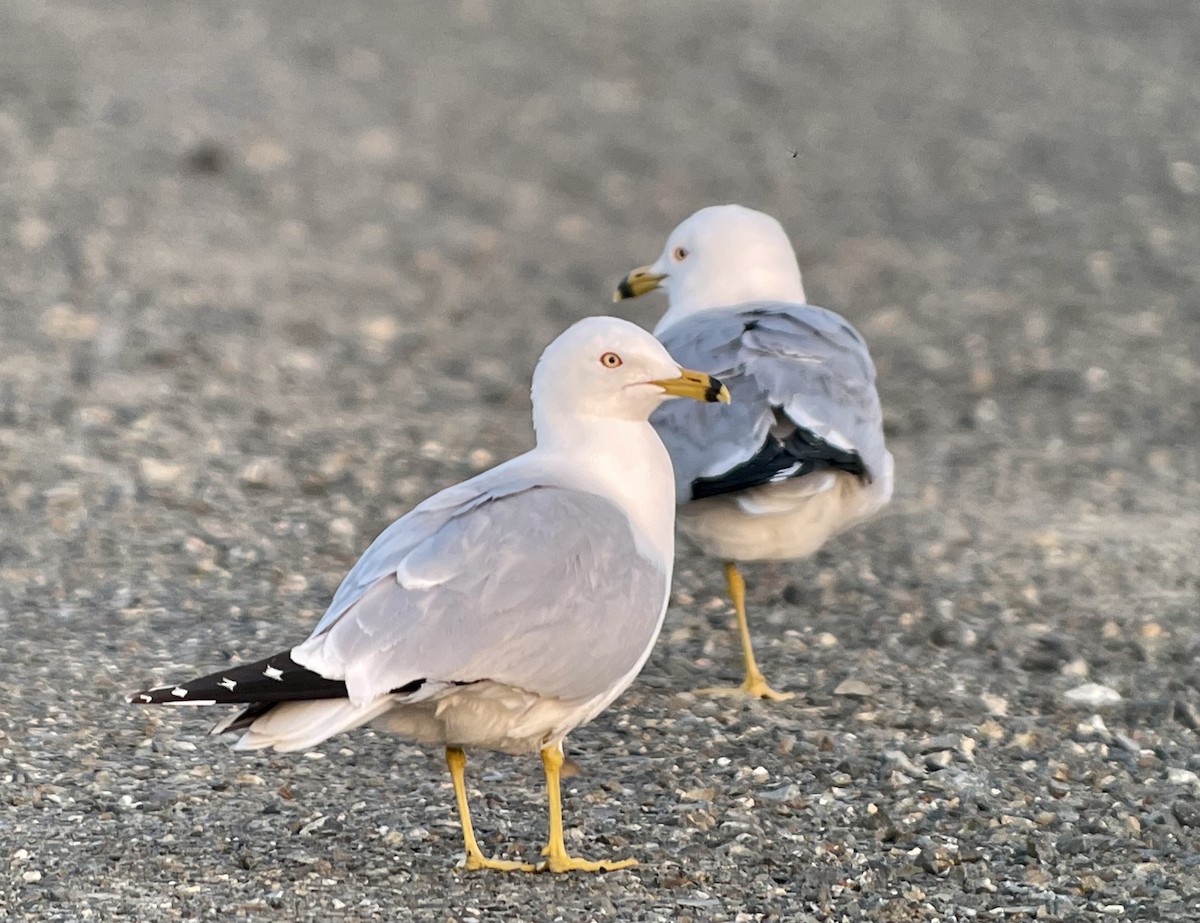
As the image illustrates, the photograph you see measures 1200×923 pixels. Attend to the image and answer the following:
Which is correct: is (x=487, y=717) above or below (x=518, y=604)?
below

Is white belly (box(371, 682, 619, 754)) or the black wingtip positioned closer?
the black wingtip

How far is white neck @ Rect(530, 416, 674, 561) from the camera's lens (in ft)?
14.3

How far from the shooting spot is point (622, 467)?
440cm

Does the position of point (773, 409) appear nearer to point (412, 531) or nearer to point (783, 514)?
point (783, 514)

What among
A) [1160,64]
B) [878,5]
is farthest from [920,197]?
[878,5]

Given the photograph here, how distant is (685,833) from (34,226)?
22.1ft

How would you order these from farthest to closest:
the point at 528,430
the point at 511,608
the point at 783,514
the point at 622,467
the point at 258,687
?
the point at 528,430
the point at 783,514
the point at 622,467
the point at 511,608
the point at 258,687

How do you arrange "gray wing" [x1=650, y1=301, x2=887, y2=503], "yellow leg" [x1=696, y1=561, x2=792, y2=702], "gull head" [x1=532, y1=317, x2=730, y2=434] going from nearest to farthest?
"gull head" [x1=532, y1=317, x2=730, y2=434] < "gray wing" [x1=650, y1=301, x2=887, y2=503] < "yellow leg" [x1=696, y1=561, x2=792, y2=702]

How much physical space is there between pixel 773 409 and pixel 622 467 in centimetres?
95

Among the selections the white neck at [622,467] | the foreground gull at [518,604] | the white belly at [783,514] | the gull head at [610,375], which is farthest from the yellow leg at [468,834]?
the white belly at [783,514]

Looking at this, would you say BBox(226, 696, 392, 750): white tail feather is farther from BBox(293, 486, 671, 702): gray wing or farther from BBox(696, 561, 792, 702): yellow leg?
BBox(696, 561, 792, 702): yellow leg

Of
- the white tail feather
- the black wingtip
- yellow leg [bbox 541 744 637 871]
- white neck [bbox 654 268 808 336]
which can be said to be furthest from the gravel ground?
white neck [bbox 654 268 808 336]

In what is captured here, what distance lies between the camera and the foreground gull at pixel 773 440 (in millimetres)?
5168

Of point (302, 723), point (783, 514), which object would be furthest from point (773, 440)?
point (302, 723)
